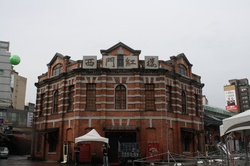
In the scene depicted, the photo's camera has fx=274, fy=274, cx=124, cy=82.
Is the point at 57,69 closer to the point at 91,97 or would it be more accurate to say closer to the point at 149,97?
the point at 91,97

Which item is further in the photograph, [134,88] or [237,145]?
[237,145]

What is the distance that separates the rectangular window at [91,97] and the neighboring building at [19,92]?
57023 mm

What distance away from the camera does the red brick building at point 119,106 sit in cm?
2533

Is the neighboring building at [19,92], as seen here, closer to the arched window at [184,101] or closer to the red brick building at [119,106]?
the red brick building at [119,106]

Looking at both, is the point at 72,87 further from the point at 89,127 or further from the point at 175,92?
the point at 175,92

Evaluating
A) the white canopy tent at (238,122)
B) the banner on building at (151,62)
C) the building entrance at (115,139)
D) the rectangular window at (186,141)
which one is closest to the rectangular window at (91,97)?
the building entrance at (115,139)

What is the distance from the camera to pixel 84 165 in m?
23.9

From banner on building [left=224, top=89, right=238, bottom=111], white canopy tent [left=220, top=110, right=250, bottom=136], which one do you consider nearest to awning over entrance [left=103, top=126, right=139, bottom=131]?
white canopy tent [left=220, top=110, right=250, bottom=136]

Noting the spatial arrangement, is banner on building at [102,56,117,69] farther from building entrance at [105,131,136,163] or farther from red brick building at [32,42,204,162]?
building entrance at [105,131,136,163]

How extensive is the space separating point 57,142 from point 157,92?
11234 millimetres

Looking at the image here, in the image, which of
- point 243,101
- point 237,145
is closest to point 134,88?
point 237,145

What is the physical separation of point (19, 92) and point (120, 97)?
6089cm

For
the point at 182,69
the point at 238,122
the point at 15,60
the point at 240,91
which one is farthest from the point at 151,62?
the point at 240,91

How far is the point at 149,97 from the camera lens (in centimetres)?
2644
